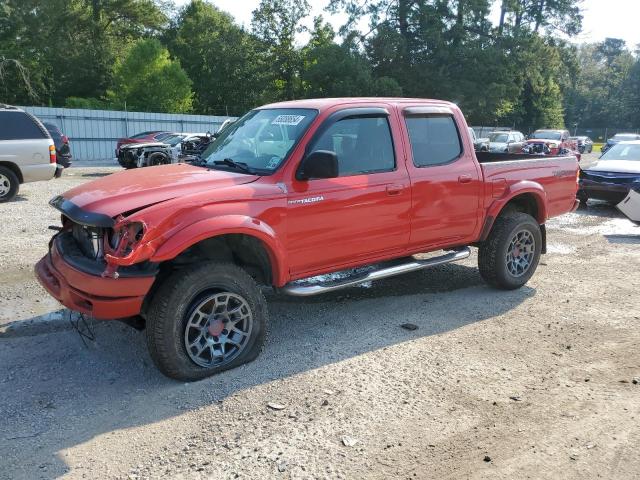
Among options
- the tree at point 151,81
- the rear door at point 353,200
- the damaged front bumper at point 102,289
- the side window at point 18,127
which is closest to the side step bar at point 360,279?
the rear door at point 353,200

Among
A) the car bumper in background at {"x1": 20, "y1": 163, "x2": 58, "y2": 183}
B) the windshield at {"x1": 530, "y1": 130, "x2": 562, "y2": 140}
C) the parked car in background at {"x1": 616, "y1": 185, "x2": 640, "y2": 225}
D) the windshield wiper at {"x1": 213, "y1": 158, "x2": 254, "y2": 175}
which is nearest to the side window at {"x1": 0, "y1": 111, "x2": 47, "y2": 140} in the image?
the car bumper in background at {"x1": 20, "y1": 163, "x2": 58, "y2": 183}

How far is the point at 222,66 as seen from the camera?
4381 centimetres

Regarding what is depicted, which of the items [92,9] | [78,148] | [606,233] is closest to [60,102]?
[92,9]

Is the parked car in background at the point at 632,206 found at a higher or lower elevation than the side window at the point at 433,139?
lower

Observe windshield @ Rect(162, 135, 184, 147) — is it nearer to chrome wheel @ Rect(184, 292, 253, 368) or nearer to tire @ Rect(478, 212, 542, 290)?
tire @ Rect(478, 212, 542, 290)

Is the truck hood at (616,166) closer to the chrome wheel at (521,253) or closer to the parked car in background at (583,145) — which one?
the chrome wheel at (521,253)

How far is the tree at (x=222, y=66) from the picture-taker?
43188 millimetres

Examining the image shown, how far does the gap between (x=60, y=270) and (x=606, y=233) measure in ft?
30.4

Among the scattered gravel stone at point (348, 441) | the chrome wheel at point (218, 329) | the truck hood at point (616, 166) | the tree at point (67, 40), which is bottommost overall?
the scattered gravel stone at point (348, 441)

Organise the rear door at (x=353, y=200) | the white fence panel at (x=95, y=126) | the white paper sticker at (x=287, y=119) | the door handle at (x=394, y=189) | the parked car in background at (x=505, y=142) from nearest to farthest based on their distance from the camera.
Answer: the rear door at (x=353, y=200)
the white paper sticker at (x=287, y=119)
the door handle at (x=394, y=189)
the white fence panel at (x=95, y=126)
the parked car in background at (x=505, y=142)

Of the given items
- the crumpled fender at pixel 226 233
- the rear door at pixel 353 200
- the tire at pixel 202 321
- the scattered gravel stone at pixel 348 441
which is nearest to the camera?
the scattered gravel stone at pixel 348 441

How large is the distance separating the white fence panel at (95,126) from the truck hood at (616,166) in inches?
809

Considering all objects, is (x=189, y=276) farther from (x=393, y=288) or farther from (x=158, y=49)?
(x=158, y=49)

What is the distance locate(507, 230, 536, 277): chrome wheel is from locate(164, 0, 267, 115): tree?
3706 cm
